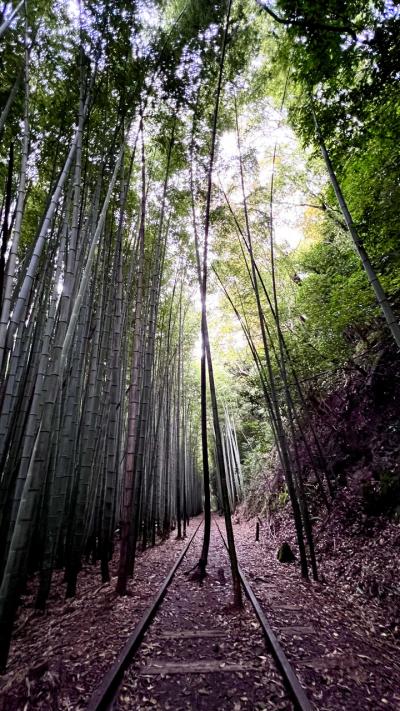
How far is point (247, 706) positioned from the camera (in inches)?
63.6

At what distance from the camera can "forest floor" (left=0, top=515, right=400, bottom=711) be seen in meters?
1.69

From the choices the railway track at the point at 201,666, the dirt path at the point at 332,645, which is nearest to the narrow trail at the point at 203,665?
the railway track at the point at 201,666

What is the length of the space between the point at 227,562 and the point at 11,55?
22.9 feet

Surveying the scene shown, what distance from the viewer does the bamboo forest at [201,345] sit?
2031mm

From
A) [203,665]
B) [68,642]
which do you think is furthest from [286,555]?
[68,642]

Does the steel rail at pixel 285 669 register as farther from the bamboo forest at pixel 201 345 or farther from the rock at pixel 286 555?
the rock at pixel 286 555

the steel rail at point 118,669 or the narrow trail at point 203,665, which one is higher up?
the steel rail at point 118,669

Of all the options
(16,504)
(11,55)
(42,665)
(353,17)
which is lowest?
(42,665)

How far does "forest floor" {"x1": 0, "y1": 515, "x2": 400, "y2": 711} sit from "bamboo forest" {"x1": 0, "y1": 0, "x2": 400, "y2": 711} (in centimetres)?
2

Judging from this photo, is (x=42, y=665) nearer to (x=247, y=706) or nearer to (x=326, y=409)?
(x=247, y=706)

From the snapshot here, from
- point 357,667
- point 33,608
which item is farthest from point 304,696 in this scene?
point 33,608

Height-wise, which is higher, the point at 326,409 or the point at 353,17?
the point at 353,17

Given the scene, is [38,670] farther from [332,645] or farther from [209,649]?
[332,645]

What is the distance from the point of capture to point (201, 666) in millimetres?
1965
